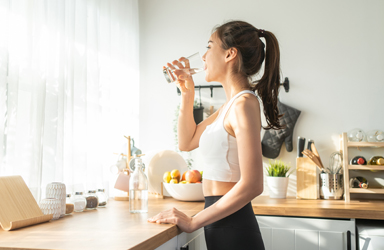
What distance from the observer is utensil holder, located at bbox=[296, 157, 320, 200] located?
238cm

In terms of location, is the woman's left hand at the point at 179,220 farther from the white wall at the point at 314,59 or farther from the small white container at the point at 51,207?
the white wall at the point at 314,59

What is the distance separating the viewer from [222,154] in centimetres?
117

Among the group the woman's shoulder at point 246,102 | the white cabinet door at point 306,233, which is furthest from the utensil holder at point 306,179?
the woman's shoulder at point 246,102

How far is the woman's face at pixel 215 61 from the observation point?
128cm

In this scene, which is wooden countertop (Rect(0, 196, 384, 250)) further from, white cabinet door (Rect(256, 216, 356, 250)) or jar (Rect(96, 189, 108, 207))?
white cabinet door (Rect(256, 216, 356, 250))

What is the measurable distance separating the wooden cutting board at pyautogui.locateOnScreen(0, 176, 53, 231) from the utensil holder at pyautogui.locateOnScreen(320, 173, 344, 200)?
67.7 inches

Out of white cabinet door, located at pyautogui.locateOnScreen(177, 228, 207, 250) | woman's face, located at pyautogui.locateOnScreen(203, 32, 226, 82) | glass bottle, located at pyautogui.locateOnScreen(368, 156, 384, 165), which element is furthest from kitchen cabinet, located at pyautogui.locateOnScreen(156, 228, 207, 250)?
glass bottle, located at pyautogui.locateOnScreen(368, 156, 384, 165)

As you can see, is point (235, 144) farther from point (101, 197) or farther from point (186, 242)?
point (101, 197)

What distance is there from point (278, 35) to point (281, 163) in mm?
958

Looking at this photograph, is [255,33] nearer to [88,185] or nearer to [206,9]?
[88,185]

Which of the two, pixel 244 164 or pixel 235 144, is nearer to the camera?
pixel 244 164

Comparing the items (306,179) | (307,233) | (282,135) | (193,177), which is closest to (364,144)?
(306,179)

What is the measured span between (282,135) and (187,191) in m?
0.92

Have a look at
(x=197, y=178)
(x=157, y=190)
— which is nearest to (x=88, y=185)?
(x=157, y=190)
